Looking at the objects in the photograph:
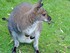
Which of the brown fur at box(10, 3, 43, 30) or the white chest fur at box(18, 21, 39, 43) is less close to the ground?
the brown fur at box(10, 3, 43, 30)

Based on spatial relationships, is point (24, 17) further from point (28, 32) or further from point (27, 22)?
point (28, 32)

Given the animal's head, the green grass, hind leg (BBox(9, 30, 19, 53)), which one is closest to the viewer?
the animal's head

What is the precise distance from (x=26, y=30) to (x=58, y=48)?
104 centimetres

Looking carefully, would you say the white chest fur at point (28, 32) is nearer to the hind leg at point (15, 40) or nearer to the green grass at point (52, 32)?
the hind leg at point (15, 40)

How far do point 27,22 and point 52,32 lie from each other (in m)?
1.40

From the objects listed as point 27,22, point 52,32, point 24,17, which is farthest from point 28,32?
point 52,32

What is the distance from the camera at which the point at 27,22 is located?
540 centimetres

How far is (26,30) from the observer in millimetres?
5418

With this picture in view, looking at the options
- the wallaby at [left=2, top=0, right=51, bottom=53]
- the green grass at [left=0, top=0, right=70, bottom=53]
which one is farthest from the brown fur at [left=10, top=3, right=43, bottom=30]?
the green grass at [left=0, top=0, right=70, bottom=53]

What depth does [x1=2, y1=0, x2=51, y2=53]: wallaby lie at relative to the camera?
5.38 meters

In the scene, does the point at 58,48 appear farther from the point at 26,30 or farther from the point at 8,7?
the point at 8,7

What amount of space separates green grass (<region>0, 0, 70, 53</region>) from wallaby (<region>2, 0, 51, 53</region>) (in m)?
0.26

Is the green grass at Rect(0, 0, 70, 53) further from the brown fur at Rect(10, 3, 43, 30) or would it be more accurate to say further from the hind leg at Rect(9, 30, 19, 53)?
the brown fur at Rect(10, 3, 43, 30)

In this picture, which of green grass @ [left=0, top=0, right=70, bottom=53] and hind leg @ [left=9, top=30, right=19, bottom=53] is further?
green grass @ [left=0, top=0, right=70, bottom=53]
